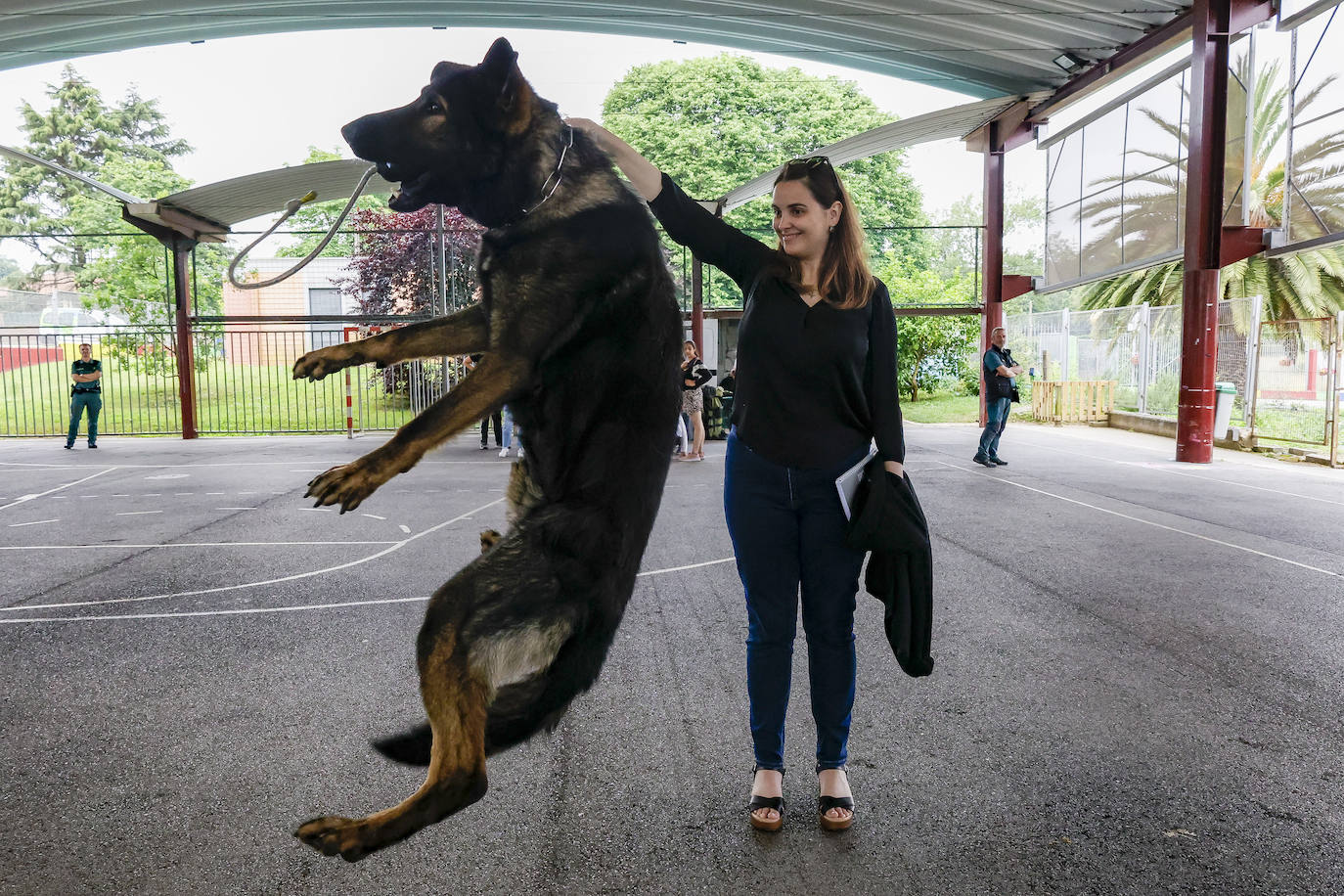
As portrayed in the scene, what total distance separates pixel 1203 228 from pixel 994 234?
7663 mm

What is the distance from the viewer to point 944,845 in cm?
297

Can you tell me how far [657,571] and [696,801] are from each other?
12.4 ft

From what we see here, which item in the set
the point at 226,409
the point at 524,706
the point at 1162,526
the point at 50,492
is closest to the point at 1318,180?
the point at 1162,526

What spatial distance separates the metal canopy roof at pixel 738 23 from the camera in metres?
14.1

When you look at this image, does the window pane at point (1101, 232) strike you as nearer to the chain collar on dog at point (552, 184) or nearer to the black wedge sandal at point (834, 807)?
the black wedge sandal at point (834, 807)

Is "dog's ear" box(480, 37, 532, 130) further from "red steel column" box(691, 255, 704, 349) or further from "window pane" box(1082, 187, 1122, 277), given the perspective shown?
"window pane" box(1082, 187, 1122, 277)

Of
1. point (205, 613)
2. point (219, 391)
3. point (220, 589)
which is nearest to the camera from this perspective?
point (205, 613)

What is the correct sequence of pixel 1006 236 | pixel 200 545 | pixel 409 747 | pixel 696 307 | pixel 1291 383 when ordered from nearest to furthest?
1. pixel 409 747
2. pixel 200 545
3. pixel 1291 383
4. pixel 696 307
5. pixel 1006 236

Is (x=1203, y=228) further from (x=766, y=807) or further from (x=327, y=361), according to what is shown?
(x=327, y=361)

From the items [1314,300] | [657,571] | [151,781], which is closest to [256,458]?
[657,571]

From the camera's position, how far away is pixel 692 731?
3.91 meters

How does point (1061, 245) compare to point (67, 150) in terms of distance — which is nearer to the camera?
point (1061, 245)

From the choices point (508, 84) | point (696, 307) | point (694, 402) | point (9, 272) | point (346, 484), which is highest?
point (9, 272)

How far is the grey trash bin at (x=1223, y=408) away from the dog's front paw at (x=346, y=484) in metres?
19.0
